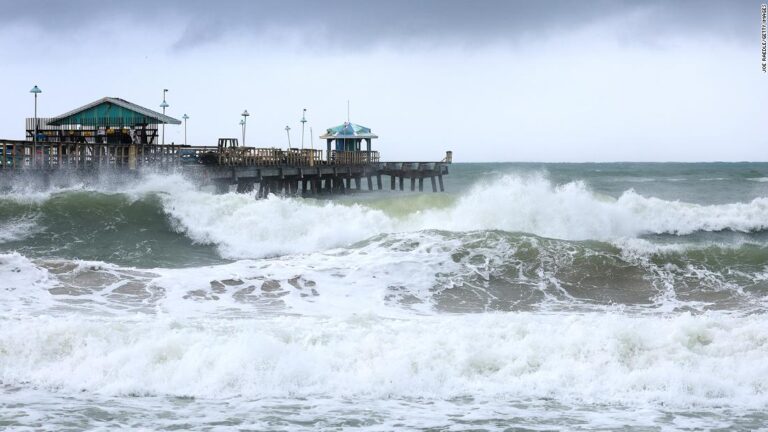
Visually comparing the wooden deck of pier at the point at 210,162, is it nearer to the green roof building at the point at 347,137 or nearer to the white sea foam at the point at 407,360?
the green roof building at the point at 347,137

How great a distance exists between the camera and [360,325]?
38.0ft

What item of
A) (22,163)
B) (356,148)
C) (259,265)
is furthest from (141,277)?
(356,148)

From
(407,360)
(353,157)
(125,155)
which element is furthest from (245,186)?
(407,360)

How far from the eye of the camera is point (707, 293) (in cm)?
1595

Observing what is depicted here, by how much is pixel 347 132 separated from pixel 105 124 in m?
19.1

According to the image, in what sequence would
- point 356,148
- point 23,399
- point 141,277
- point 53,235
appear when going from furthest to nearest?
1. point 356,148
2. point 53,235
3. point 141,277
4. point 23,399

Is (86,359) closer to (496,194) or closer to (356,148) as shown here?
(496,194)

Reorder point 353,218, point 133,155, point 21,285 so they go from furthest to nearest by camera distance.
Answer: point 133,155 → point 353,218 → point 21,285

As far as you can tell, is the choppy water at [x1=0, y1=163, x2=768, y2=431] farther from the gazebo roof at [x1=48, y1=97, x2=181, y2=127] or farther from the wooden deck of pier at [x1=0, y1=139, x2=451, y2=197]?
the gazebo roof at [x1=48, y1=97, x2=181, y2=127]

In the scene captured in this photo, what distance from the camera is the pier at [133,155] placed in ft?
89.4

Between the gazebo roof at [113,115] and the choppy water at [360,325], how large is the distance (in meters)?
9.00

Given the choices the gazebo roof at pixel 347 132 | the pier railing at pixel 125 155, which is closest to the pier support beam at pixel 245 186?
the pier railing at pixel 125 155

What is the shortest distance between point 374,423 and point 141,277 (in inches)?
340

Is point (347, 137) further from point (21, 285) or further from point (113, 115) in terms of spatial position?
point (21, 285)
